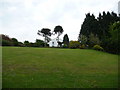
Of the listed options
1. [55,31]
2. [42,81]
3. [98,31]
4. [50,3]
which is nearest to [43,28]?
[55,31]

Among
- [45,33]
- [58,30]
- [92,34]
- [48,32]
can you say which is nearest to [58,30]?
[58,30]

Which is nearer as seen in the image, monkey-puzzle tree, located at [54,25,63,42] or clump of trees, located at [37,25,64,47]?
clump of trees, located at [37,25,64,47]

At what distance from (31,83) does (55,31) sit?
3576 centimetres

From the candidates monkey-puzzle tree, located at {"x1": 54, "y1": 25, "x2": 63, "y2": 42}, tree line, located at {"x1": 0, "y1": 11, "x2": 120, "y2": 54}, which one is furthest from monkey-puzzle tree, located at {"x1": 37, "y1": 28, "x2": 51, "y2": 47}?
monkey-puzzle tree, located at {"x1": 54, "y1": 25, "x2": 63, "y2": 42}

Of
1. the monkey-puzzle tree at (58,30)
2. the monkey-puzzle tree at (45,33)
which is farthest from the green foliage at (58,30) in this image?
the monkey-puzzle tree at (45,33)

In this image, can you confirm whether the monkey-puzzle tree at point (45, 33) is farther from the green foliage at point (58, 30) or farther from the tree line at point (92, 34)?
the green foliage at point (58, 30)

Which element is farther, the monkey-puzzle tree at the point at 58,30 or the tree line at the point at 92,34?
the monkey-puzzle tree at the point at 58,30

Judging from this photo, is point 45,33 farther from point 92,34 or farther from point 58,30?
point 92,34

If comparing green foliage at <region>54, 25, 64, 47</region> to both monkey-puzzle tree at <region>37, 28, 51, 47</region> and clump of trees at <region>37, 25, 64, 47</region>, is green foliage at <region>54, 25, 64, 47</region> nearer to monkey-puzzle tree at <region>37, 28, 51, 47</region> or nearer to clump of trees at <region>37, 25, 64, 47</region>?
clump of trees at <region>37, 25, 64, 47</region>

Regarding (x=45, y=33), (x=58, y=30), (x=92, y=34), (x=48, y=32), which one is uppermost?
(x=58, y=30)

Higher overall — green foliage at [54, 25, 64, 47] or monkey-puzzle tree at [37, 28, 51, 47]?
green foliage at [54, 25, 64, 47]

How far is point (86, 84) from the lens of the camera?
15.8ft

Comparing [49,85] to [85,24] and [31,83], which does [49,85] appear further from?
[85,24]

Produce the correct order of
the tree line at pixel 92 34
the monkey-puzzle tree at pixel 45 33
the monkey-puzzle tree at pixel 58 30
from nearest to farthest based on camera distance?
the tree line at pixel 92 34 < the monkey-puzzle tree at pixel 45 33 < the monkey-puzzle tree at pixel 58 30
